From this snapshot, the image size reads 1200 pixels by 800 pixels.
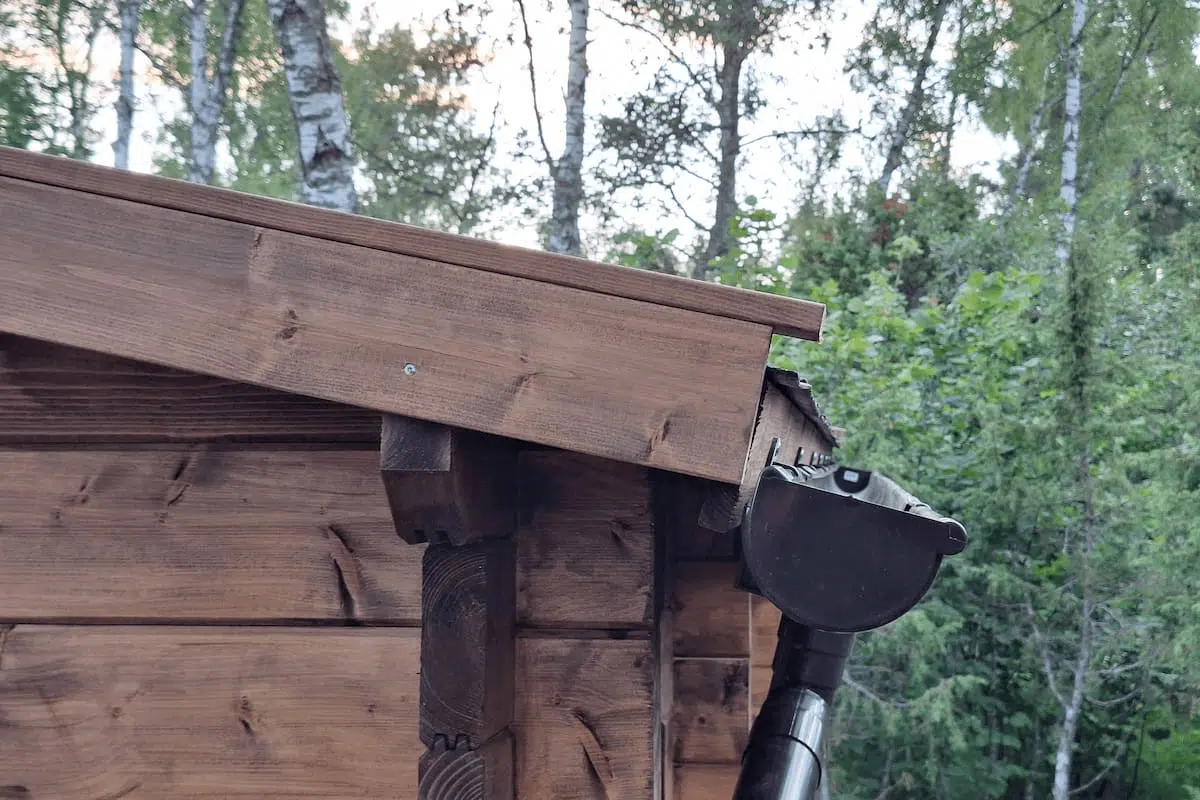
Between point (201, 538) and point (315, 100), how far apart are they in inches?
148

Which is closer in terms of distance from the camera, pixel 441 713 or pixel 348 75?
pixel 441 713

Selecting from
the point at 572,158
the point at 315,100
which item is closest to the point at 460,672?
the point at 315,100

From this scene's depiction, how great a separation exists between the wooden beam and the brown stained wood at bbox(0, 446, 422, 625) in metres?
0.10

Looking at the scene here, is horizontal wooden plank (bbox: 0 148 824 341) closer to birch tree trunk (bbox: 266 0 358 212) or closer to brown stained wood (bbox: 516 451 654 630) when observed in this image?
brown stained wood (bbox: 516 451 654 630)

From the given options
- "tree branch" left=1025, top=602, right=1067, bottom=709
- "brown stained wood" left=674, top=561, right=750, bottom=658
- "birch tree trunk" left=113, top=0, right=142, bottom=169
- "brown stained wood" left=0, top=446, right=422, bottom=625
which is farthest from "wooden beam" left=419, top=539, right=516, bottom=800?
"birch tree trunk" left=113, top=0, right=142, bottom=169

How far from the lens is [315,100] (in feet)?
15.6

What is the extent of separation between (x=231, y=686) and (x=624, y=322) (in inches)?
27.0

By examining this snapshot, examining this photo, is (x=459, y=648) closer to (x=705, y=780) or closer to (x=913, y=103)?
(x=705, y=780)

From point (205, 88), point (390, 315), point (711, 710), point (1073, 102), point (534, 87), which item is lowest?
point (711, 710)

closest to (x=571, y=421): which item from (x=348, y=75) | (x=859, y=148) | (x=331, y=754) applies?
(x=331, y=754)

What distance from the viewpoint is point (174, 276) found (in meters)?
1.14

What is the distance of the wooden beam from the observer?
119 centimetres

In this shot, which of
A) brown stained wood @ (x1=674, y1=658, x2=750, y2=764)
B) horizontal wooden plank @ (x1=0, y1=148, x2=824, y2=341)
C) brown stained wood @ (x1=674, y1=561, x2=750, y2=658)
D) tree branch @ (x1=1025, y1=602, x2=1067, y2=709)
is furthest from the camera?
tree branch @ (x1=1025, y1=602, x2=1067, y2=709)

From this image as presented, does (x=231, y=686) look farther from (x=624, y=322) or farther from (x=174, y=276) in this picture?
(x=624, y=322)
